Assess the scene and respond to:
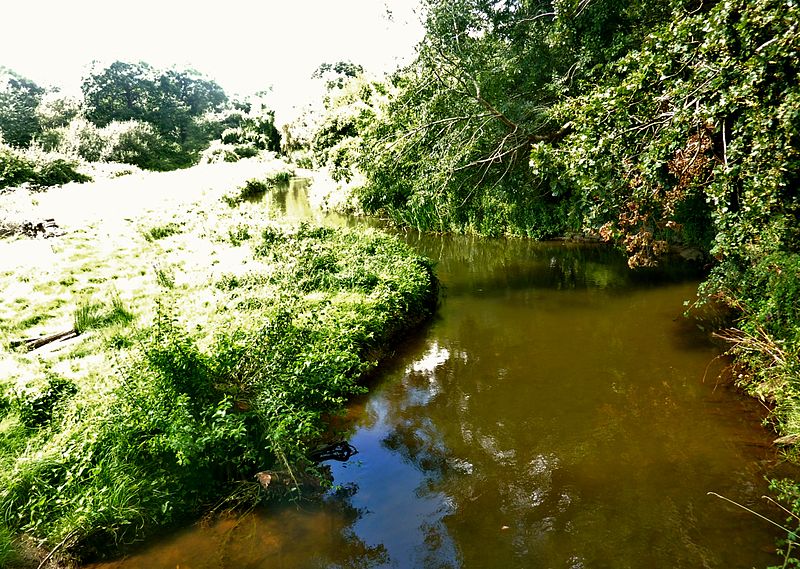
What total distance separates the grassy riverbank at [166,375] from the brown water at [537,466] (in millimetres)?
546

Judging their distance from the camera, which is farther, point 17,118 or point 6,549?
point 17,118

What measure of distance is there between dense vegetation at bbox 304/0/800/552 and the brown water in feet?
2.33

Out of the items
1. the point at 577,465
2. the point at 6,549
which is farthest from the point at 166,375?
the point at 577,465

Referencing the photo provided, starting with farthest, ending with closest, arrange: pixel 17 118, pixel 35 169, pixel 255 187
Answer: pixel 17 118 → pixel 255 187 → pixel 35 169

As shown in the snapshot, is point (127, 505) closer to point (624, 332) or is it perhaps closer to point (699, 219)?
point (624, 332)

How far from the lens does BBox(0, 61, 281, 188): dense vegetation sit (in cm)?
3681

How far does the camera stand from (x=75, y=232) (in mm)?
13711

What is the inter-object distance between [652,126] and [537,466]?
200 inches

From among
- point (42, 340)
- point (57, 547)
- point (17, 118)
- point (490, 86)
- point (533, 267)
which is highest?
point (17, 118)

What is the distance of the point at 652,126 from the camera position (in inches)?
271

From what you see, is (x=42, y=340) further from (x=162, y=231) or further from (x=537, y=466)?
(x=162, y=231)

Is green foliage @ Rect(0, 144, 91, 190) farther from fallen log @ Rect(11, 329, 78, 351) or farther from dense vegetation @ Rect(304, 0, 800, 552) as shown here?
fallen log @ Rect(11, 329, 78, 351)

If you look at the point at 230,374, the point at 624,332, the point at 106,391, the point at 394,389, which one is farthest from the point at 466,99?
the point at 106,391

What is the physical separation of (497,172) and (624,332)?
24.9 ft
